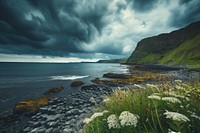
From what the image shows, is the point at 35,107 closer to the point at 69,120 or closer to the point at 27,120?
the point at 27,120

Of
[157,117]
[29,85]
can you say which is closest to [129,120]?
[157,117]

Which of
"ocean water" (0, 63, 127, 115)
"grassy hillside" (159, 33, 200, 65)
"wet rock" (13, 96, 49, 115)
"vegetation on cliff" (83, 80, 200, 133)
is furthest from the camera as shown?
"grassy hillside" (159, 33, 200, 65)

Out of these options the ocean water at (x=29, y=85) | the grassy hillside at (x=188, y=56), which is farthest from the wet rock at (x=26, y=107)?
the grassy hillside at (x=188, y=56)

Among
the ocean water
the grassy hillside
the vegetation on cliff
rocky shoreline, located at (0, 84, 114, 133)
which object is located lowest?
the ocean water

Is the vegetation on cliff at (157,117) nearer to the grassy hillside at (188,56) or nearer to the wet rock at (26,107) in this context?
the wet rock at (26,107)

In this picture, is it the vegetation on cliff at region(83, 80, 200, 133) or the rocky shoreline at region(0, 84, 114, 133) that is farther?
the rocky shoreline at region(0, 84, 114, 133)

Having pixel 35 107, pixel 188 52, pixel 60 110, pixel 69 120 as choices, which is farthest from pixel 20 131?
pixel 188 52

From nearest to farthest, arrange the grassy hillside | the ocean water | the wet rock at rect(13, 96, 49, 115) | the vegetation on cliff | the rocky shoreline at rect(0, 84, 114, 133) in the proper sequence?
the vegetation on cliff
the rocky shoreline at rect(0, 84, 114, 133)
the wet rock at rect(13, 96, 49, 115)
the ocean water
the grassy hillside

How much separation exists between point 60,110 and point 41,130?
5211mm

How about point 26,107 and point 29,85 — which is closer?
point 26,107

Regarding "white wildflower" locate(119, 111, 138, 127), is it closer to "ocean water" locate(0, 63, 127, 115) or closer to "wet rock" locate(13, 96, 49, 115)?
"wet rock" locate(13, 96, 49, 115)

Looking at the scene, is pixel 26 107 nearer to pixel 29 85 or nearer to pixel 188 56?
pixel 29 85

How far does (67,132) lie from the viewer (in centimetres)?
1003

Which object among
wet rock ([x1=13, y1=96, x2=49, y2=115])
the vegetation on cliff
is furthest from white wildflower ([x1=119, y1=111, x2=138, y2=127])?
wet rock ([x1=13, y1=96, x2=49, y2=115])
